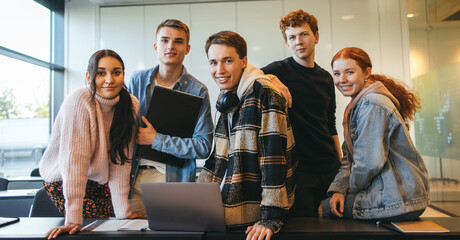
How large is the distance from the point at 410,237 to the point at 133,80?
167 cm

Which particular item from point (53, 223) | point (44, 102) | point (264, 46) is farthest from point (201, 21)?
point (53, 223)

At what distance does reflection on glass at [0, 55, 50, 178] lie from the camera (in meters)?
4.65

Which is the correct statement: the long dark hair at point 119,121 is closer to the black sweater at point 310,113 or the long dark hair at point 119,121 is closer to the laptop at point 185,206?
the laptop at point 185,206

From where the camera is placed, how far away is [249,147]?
50.9 inches

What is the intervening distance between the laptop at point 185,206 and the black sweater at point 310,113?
739 millimetres

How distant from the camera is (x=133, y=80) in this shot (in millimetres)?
1963

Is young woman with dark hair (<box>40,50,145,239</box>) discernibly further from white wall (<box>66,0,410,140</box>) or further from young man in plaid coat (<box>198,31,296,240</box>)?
white wall (<box>66,0,410,140</box>)

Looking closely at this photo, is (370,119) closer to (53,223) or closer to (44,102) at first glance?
(53,223)

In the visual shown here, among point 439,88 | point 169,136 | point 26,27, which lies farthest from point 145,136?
point 26,27

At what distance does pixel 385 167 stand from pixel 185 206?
0.84m

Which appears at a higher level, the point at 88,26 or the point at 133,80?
the point at 88,26

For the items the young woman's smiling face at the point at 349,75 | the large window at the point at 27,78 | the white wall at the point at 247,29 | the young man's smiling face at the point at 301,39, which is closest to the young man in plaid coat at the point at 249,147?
the young woman's smiling face at the point at 349,75

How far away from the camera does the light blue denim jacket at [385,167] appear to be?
48.9 inches

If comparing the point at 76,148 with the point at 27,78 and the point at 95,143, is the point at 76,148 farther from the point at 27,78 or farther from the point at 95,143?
the point at 27,78
